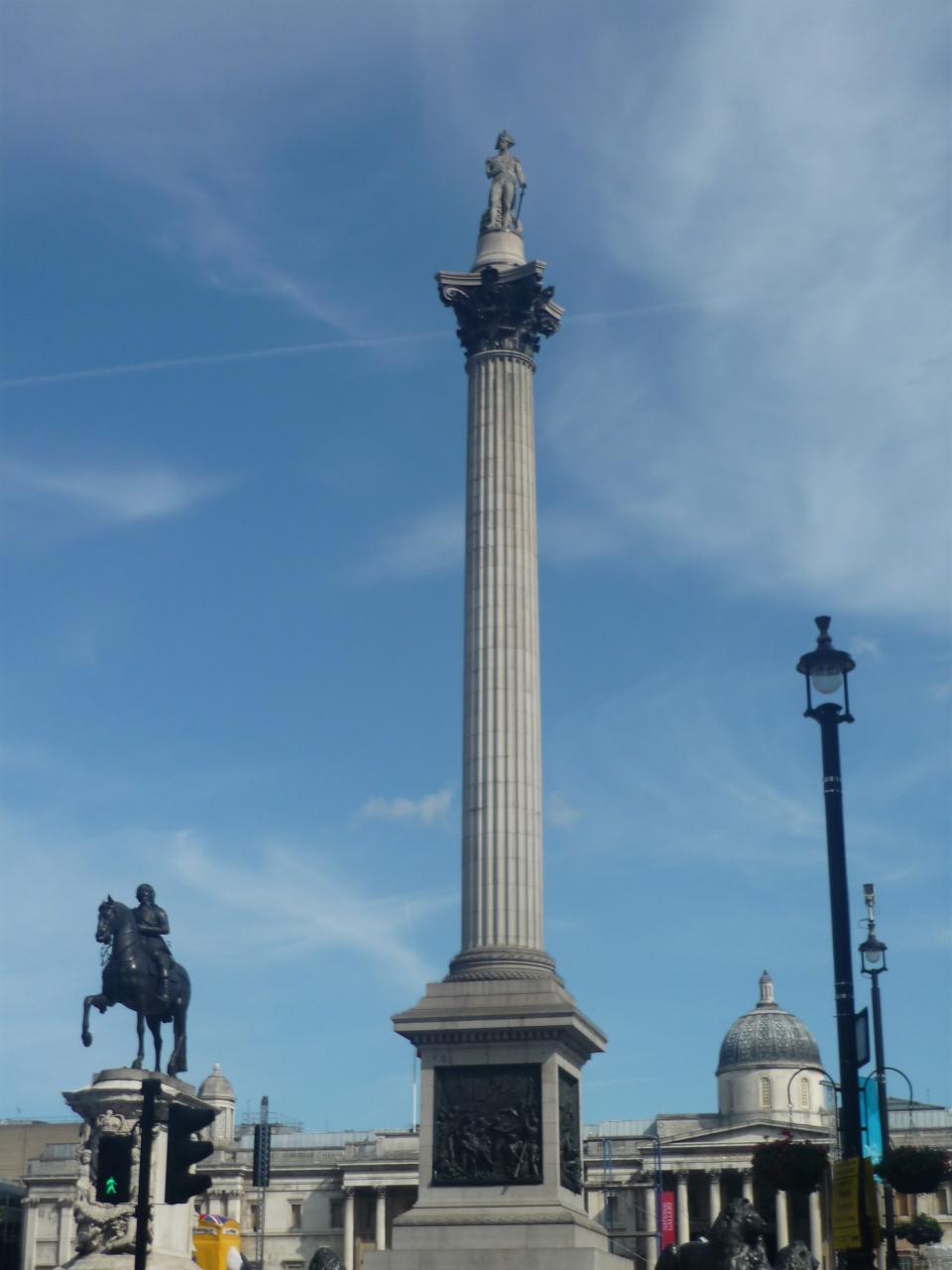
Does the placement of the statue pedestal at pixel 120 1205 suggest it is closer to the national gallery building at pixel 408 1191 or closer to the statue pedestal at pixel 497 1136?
the statue pedestal at pixel 497 1136

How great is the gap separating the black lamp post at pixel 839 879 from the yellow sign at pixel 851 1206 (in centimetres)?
11

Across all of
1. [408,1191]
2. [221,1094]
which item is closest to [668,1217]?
[408,1191]

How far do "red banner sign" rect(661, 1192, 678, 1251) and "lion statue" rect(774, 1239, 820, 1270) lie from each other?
83.6m

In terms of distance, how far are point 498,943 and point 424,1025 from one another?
3.26 meters

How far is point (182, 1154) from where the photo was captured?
18.5m

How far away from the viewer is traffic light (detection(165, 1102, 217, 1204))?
18406mm

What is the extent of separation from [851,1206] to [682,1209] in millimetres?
94699

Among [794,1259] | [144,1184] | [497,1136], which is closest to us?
[144,1184]

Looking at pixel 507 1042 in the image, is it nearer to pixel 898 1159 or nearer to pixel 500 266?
pixel 898 1159

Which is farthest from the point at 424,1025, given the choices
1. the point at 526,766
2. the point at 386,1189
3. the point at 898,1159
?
the point at 386,1189

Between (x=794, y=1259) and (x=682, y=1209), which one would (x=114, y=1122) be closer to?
(x=794, y=1259)

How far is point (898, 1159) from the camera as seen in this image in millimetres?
41500

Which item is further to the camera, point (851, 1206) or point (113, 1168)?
point (851, 1206)

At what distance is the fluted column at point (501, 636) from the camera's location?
42500 mm
